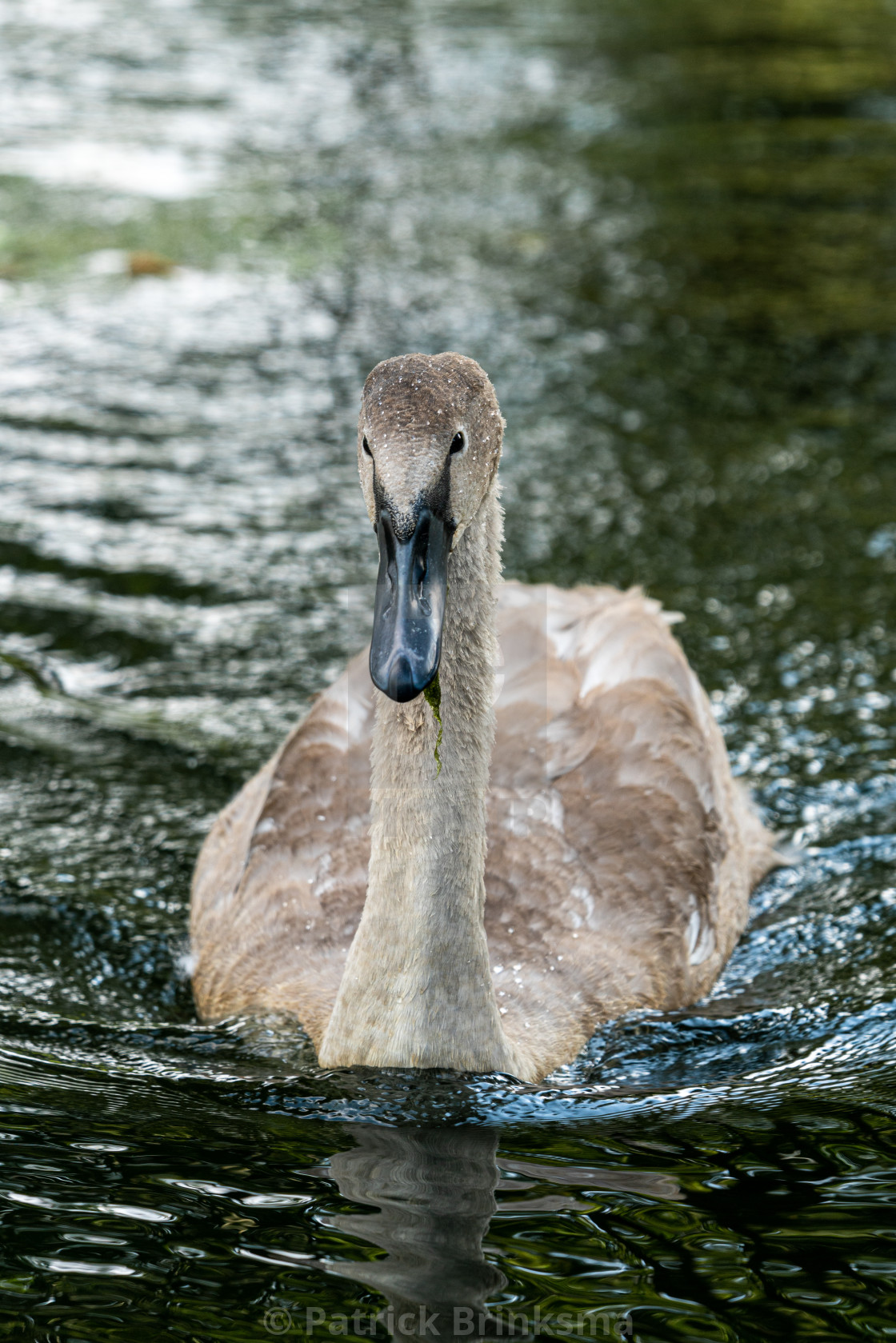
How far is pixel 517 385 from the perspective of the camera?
432 inches

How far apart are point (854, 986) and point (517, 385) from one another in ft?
19.3

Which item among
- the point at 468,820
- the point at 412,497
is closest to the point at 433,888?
the point at 468,820

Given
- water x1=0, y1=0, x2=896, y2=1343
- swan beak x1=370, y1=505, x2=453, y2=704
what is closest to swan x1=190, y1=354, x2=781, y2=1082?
swan beak x1=370, y1=505, x2=453, y2=704

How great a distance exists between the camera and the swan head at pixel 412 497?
4.15 meters

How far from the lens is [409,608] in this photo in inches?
165

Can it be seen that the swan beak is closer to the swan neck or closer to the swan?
the swan

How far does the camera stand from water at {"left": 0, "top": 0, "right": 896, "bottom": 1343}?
14.0 ft

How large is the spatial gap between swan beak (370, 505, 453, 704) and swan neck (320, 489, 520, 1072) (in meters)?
0.41

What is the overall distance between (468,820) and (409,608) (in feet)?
2.77

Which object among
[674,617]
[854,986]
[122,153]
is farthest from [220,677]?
[122,153]

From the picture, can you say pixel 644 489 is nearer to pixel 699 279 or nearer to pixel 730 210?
pixel 699 279

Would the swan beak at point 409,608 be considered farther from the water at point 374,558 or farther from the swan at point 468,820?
the water at point 374,558

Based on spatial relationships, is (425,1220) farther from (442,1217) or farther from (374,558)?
(374,558)

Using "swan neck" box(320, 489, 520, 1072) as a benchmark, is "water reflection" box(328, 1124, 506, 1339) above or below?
below
